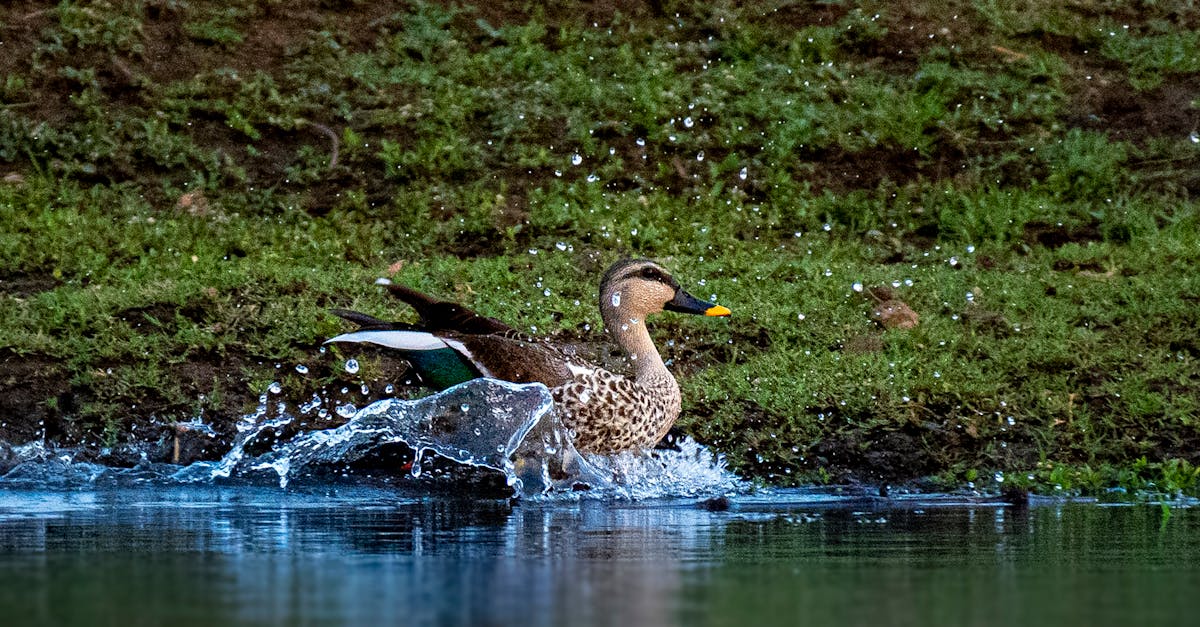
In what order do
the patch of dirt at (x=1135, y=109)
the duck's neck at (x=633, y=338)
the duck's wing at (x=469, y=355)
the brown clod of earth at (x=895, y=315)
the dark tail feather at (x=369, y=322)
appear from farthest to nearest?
the patch of dirt at (x=1135, y=109)
the brown clod of earth at (x=895, y=315)
the duck's neck at (x=633, y=338)
the dark tail feather at (x=369, y=322)
the duck's wing at (x=469, y=355)

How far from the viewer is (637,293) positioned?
873cm

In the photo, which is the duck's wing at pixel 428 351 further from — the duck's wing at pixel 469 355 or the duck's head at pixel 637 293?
the duck's head at pixel 637 293

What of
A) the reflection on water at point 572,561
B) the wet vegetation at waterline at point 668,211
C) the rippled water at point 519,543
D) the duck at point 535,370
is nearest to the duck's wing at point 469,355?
the duck at point 535,370

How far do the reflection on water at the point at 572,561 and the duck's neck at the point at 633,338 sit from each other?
120 cm

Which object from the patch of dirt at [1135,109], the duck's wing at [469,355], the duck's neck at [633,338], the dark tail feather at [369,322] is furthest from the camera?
the patch of dirt at [1135,109]

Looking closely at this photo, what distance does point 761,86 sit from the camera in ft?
41.3

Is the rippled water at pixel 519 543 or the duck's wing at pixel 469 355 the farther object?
the duck's wing at pixel 469 355

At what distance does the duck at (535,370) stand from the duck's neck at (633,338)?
1.8 inches

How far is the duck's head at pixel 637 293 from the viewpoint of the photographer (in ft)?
28.6

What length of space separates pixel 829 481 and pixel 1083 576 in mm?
2845

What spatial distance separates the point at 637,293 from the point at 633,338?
227mm

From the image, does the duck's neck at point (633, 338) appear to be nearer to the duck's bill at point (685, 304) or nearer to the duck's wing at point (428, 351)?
the duck's bill at point (685, 304)

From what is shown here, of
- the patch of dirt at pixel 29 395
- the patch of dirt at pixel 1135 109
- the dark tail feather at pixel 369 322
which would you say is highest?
the patch of dirt at pixel 1135 109

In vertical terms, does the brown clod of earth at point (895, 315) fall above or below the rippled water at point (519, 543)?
above
